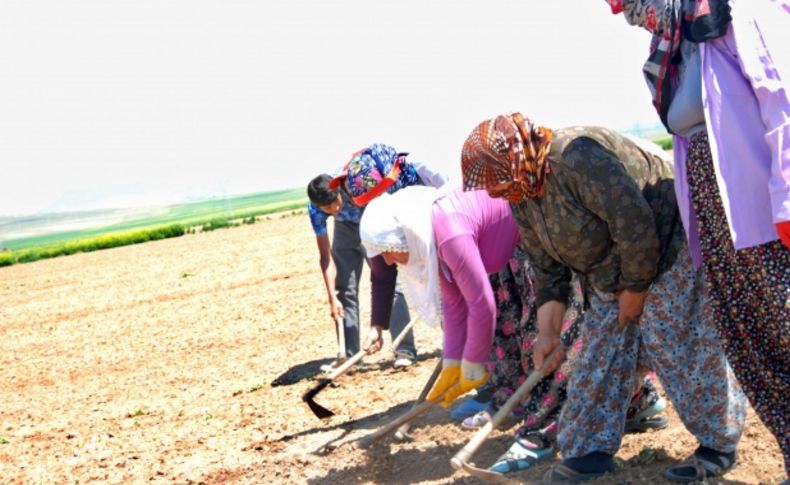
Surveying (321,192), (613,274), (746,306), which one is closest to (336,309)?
(321,192)

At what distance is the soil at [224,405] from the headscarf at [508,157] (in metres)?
1.16

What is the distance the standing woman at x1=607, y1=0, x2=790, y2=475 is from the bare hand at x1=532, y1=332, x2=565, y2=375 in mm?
825

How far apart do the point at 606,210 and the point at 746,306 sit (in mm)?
520

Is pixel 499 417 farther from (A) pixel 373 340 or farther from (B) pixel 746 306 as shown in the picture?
(A) pixel 373 340

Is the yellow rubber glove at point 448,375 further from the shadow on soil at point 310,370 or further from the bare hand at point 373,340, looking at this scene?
the shadow on soil at point 310,370

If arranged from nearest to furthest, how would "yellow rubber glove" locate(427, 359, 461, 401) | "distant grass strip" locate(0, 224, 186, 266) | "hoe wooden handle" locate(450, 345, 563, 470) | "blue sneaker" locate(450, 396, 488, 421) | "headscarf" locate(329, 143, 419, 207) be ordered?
"hoe wooden handle" locate(450, 345, 563, 470) < "yellow rubber glove" locate(427, 359, 461, 401) < "blue sneaker" locate(450, 396, 488, 421) < "headscarf" locate(329, 143, 419, 207) < "distant grass strip" locate(0, 224, 186, 266)

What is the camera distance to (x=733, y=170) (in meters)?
2.68

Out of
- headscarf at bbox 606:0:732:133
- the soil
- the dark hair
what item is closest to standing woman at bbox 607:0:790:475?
headscarf at bbox 606:0:732:133

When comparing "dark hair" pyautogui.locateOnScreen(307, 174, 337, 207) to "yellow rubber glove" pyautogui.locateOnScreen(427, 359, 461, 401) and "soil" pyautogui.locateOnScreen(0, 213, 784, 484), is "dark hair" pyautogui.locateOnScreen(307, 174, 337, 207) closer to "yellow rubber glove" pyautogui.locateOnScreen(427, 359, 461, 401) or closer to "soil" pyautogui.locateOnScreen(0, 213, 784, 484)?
"soil" pyautogui.locateOnScreen(0, 213, 784, 484)

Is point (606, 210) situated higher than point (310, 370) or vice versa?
point (606, 210)

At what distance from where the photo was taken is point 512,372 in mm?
4363

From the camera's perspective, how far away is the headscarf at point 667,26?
105 inches

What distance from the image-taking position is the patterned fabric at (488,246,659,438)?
12.2ft

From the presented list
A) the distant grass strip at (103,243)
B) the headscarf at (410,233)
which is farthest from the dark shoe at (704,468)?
the distant grass strip at (103,243)
